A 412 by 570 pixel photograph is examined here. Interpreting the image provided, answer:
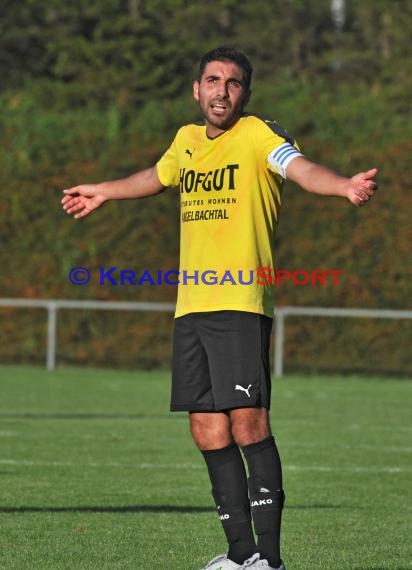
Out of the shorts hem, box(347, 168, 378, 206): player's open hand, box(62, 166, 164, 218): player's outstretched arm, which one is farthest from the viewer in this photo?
box(62, 166, 164, 218): player's outstretched arm


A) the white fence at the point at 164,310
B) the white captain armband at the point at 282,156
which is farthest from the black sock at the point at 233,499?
the white fence at the point at 164,310

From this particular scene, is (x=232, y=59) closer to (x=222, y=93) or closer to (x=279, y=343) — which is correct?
(x=222, y=93)

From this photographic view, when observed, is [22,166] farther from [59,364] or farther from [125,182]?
[125,182]

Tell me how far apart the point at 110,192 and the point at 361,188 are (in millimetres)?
1635

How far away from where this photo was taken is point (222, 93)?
625cm

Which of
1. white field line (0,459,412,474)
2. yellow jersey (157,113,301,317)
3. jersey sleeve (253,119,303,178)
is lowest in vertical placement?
white field line (0,459,412,474)

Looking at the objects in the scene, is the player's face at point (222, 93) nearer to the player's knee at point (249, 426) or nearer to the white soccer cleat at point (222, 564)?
the player's knee at point (249, 426)

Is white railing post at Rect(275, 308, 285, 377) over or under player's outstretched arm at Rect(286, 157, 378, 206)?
under

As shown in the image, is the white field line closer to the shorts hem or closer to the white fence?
the shorts hem

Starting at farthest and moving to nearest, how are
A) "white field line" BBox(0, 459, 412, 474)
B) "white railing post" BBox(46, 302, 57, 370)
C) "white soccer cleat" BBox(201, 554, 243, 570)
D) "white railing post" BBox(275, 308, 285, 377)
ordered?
"white railing post" BBox(46, 302, 57, 370)
"white railing post" BBox(275, 308, 285, 377)
"white field line" BBox(0, 459, 412, 474)
"white soccer cleat" BBox(201, 554, 243, 570)

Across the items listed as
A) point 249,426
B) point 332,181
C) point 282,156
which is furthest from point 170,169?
point 249,426

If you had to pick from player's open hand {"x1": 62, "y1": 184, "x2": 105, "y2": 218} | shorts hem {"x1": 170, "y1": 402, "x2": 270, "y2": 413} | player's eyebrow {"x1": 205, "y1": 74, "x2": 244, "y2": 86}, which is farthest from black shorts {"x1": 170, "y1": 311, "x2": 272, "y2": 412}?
player's eyebrow {"x1": 205, "y1": 74, "x2": 244, "y2": 86}

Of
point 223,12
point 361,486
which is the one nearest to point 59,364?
point 361,486

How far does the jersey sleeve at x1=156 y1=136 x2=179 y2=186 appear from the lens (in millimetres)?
6680
